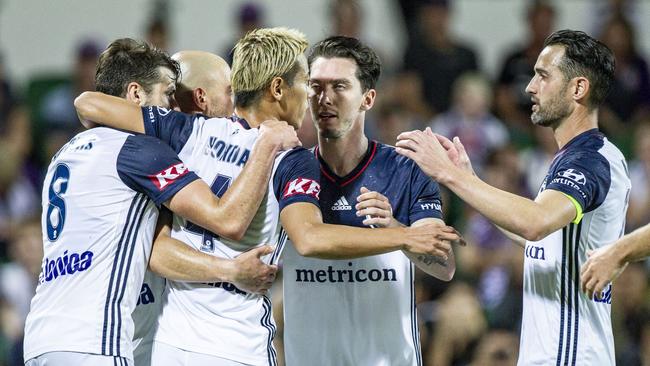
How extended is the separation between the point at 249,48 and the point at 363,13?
786 centimetres

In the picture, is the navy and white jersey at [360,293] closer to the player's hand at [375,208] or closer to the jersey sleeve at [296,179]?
the player's hand at [375,208]

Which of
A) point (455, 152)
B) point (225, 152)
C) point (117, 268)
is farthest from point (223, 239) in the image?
point (455, 152)

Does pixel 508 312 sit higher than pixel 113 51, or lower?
lower

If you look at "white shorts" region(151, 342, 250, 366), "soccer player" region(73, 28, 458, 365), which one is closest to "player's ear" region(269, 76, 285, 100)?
"soccer player" region(73, 28, 458, 365)

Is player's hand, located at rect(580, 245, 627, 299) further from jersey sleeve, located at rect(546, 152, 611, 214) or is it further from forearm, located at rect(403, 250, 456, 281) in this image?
forearm, located at rect(403, 250, 456, 281)

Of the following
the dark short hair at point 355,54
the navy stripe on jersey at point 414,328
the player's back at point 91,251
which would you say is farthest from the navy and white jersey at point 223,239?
the navy stripe on jersey at point 414,328

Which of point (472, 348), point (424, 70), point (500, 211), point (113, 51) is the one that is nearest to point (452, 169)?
point (500, 211)

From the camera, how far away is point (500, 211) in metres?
4.95

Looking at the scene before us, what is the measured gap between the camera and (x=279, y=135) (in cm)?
496

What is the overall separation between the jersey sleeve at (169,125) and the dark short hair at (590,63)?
1.90 metres

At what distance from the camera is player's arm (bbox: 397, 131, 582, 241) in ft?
16.1

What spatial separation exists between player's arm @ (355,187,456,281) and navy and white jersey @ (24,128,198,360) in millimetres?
824

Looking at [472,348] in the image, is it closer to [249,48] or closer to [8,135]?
[249,48]

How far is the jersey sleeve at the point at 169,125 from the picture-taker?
499 cm
